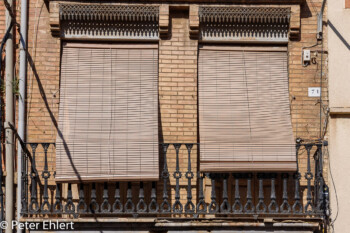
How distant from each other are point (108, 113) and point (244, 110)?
212cm

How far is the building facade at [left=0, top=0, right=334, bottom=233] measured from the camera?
904 cm

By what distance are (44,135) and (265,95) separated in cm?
357

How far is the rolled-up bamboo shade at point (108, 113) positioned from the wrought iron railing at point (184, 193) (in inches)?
9.9

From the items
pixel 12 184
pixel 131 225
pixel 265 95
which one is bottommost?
pixel 131 225

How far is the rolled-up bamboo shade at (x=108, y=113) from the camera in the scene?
9023mm

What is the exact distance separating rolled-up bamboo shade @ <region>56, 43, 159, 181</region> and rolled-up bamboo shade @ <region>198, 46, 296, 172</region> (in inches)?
32.6

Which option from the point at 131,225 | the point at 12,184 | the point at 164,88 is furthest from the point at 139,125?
the point at 12,184

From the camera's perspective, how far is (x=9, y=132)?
943cm

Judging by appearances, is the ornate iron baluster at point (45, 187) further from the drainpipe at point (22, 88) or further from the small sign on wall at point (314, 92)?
the small sign on wall at point (314, 92)

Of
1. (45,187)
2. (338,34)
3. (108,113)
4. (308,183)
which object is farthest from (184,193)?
(338,34)

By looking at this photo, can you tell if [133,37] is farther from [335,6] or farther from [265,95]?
[335,6]

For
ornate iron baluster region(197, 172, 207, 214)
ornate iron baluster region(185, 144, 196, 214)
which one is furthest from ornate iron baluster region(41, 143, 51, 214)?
ornate iron baluster region(197, 172, 207, 214)

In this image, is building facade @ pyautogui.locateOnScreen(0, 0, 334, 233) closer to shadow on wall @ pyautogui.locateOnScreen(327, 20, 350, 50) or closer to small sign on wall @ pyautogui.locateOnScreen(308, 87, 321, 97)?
small sign on wall @ pyautogui.locateOnScreen(308, 87, 321, 97)

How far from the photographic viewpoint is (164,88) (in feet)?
31.8
